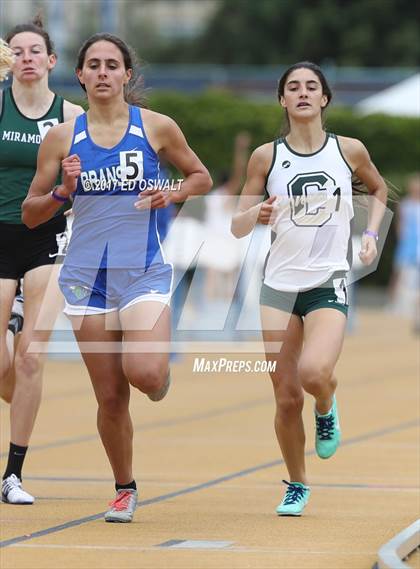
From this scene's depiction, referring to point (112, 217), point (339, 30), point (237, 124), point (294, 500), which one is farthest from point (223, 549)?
point (339, 30)

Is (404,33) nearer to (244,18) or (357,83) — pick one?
(244,18)

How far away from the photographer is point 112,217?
8.58m

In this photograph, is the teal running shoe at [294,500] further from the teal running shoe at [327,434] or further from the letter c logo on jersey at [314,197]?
the letter c logo on jersey at [314,197]

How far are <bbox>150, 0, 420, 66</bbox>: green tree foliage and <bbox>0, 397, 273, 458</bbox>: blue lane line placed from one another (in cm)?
4753

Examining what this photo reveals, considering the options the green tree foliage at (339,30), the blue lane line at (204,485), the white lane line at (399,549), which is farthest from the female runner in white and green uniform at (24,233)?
the green tree foliage at (339,30)

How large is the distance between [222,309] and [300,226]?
15.2m

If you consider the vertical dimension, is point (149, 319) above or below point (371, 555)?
above

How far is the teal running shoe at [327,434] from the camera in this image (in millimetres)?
8992

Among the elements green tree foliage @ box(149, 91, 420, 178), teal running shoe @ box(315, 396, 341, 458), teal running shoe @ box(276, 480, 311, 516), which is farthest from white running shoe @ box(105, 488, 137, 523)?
green tree foliage @ box(149, 91, 420, 178)

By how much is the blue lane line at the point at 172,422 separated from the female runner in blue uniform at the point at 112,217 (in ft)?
9.59

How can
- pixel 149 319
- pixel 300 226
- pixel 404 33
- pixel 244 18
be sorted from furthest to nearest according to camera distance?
pixel 244 18 → pixel 404 33 → pixel 300 226 → pixel 149 319

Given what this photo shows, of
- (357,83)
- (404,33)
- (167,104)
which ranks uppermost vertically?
(404,33)

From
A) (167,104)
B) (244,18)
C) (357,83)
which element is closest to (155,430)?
(167,104)

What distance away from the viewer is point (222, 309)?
952 inches
